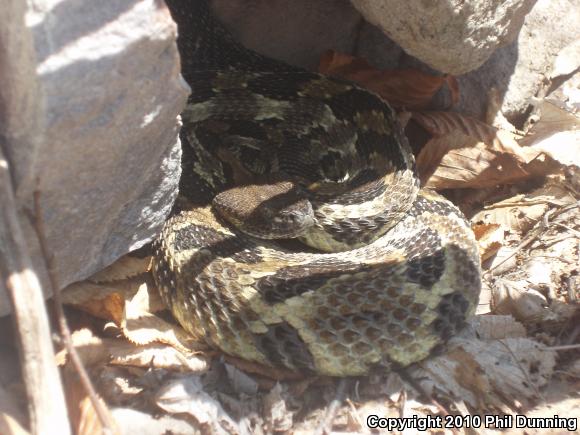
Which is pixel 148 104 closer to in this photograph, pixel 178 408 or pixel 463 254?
pixel 178 408

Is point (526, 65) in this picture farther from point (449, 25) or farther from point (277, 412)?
point (277, 412)

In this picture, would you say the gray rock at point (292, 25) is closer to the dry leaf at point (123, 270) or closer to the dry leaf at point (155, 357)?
the dry leaf at point (123, 270)

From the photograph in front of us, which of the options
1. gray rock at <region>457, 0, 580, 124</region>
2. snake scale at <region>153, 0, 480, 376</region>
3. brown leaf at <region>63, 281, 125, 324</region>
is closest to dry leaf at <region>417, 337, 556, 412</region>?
snake scale at <region>153, 0, 480, 376</region>

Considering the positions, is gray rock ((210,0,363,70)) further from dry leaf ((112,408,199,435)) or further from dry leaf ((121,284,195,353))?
dry leaf ((112,408,199,435))

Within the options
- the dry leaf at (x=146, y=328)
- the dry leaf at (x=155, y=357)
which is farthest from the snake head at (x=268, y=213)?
the dry leaf at (x=155, y=357)

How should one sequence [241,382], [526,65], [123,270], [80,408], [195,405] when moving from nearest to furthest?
[80,408] < [195,405] < [241,382] < [123,270] < [526,65]

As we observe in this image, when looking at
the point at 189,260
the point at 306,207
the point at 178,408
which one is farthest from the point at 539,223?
the point at 178,408

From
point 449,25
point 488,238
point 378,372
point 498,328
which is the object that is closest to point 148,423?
point 378,372
